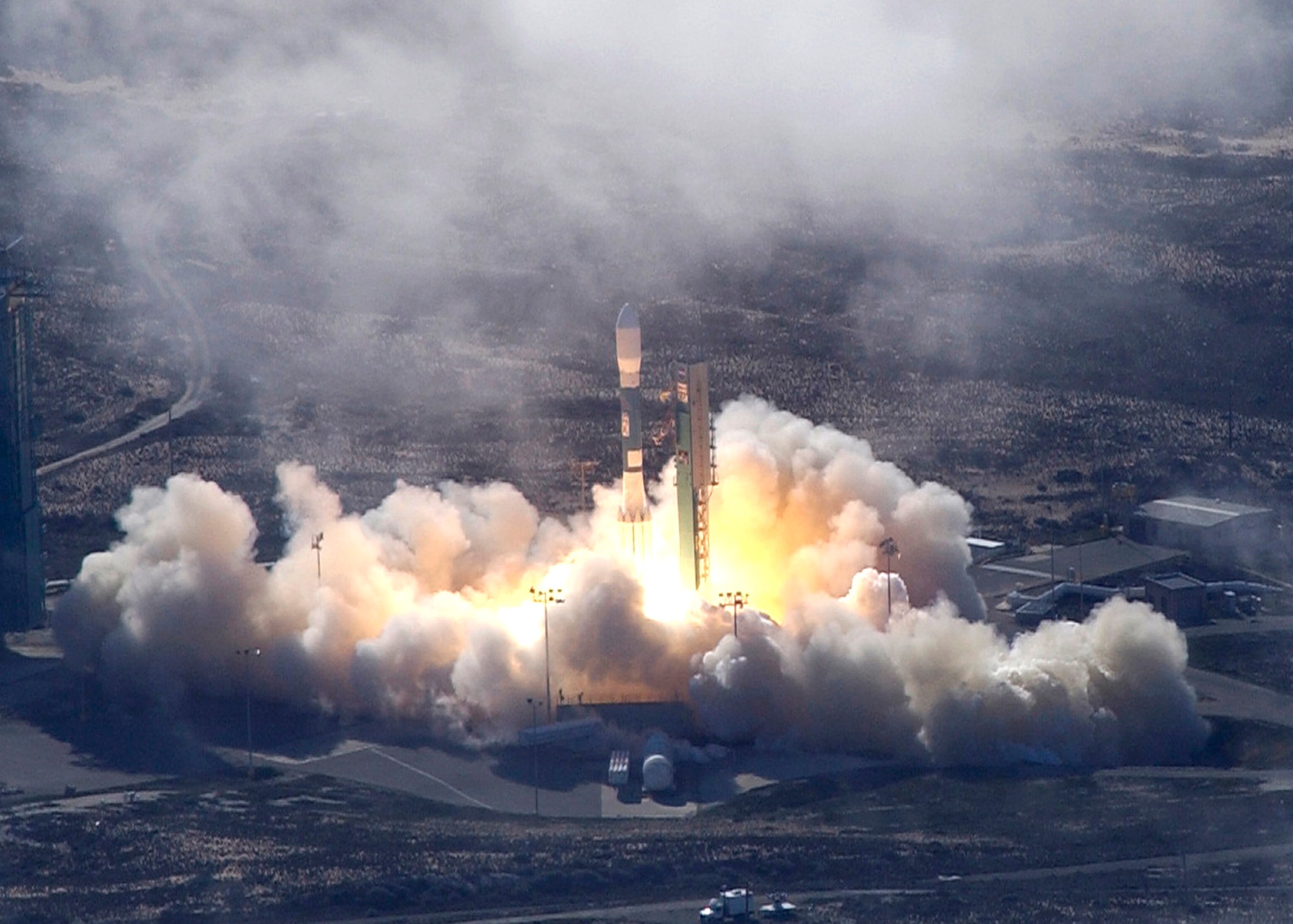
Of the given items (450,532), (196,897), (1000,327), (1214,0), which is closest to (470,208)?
(1000,327)

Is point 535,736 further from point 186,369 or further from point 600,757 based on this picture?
point 186,369

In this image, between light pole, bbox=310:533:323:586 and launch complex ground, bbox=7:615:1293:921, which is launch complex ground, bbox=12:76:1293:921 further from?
light pole, bbox=310:533:323:586

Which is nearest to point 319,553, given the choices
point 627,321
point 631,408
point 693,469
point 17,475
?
point 17,475

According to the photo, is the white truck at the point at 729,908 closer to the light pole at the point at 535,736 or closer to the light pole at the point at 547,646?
the light pole at the point at 535,736

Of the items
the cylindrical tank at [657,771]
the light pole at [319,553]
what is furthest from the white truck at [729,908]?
the light pole at [319,553]

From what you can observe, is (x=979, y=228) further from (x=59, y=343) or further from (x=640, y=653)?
(x=640, y=653)

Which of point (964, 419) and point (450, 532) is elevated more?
point (964, 419)
